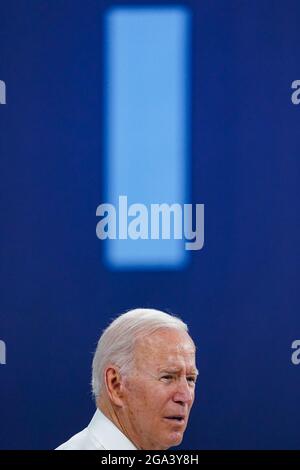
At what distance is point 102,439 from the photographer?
3041mm

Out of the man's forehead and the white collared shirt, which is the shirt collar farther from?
the man's forehead

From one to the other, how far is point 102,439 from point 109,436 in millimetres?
21

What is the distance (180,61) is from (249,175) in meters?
0.49

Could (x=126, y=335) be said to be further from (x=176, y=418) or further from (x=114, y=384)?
(x=176, y=418)

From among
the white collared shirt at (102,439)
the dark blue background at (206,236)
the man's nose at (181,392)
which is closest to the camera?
the white collared shirt at (102,439)

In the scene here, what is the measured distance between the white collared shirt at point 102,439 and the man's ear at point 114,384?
58 mm

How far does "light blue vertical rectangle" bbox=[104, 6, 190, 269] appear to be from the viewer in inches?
168

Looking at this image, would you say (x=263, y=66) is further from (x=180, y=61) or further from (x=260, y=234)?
(x=260, y=234)

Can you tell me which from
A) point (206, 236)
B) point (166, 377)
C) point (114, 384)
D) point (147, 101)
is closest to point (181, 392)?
point (166, 377)

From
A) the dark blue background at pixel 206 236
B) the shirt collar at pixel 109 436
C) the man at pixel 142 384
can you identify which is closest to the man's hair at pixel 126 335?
the man at pixel 142 384

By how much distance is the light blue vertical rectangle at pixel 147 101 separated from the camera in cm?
428

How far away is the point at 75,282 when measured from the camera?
4262mm

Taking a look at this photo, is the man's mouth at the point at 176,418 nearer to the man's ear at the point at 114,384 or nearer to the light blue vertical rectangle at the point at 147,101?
the man's ear at the point at 114,384

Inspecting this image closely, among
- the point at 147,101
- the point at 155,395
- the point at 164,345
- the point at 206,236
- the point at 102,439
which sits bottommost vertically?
the point at 102,439
